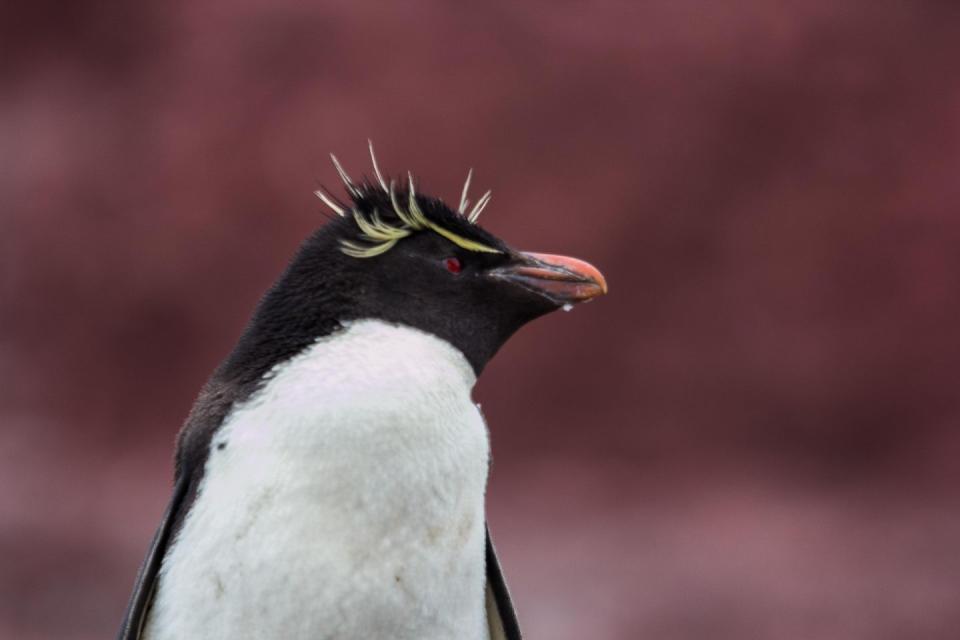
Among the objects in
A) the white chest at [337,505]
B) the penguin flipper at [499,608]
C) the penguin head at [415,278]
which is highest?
the penguin head at [415,278]

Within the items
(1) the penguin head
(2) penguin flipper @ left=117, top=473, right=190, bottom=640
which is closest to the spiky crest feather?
(1) the penguin head

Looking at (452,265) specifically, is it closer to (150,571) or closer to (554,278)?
(554,278)

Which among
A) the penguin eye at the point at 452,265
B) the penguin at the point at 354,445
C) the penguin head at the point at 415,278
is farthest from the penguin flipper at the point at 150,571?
the penguin eye at the point at 452,265

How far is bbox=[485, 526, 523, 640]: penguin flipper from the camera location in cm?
103

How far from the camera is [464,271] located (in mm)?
958

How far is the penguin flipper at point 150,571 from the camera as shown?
92cm

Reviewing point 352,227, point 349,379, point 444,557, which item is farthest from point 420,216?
point 444,557

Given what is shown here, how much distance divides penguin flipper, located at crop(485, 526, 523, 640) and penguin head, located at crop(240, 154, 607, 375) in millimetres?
200

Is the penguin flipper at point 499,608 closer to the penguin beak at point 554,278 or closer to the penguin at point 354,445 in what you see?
the penguin at point 354,445

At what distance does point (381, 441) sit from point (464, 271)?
172mm

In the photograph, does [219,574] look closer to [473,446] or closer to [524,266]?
[473,446]

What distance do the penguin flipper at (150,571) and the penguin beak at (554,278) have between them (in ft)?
Answer: 1.01

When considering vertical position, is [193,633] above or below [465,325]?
below

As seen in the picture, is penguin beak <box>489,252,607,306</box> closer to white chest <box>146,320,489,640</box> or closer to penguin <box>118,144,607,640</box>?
penguin <box>118,144,607,640</box>
